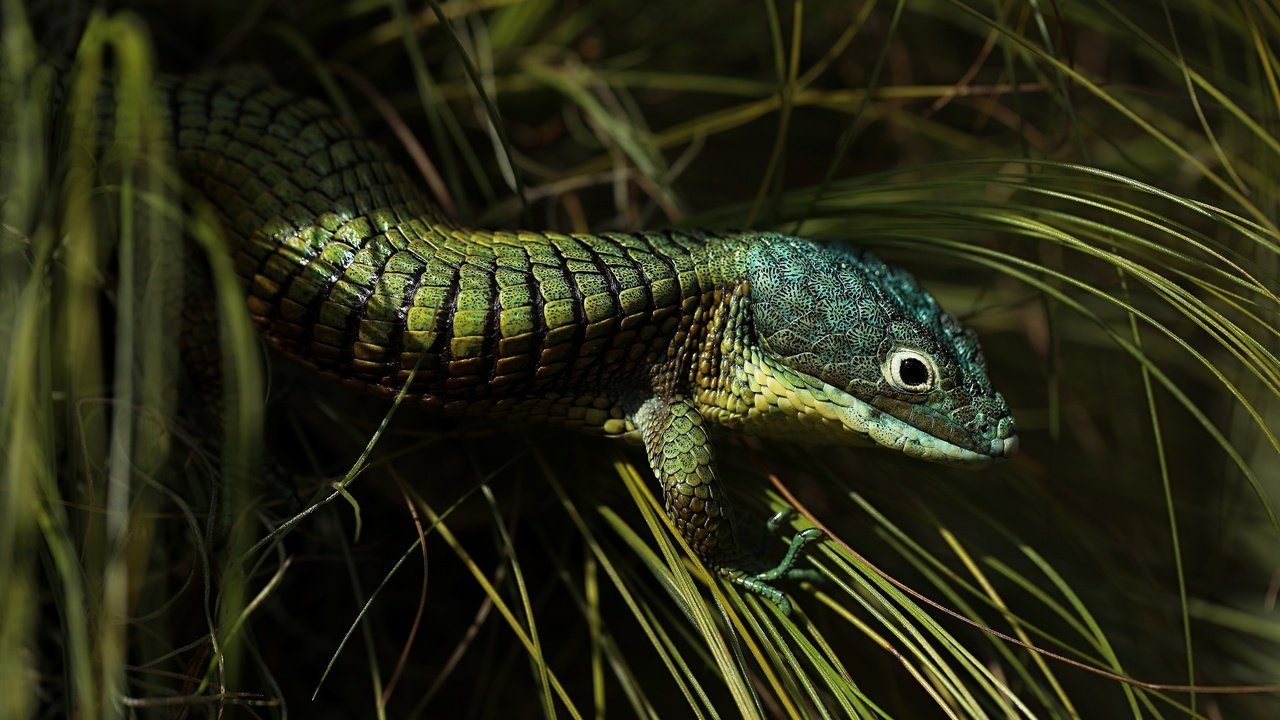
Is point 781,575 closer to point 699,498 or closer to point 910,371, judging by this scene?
point 699,498

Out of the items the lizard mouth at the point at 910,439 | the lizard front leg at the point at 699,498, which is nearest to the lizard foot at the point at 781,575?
the lizard front leg at the point at 699,498

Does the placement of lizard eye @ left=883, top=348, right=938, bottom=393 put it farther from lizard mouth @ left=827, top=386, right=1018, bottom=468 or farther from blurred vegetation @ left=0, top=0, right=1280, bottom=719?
blurred vegetation @ left=0, top=0, right=1280, bottom=719

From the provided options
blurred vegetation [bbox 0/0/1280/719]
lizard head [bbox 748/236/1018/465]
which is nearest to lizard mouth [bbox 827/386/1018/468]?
lizard head [bbox 748/236/1018/465]

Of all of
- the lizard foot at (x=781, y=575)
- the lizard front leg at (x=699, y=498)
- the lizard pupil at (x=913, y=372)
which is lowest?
the lizard foot at (x=781, y=575)

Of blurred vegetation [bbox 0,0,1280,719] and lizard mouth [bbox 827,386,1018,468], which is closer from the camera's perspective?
blurred vegetation [bbox 0,0,1280,719]

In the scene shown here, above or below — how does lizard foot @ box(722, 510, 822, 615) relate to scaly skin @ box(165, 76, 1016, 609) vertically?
below

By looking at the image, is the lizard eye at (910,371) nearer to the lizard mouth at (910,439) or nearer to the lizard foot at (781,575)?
the lizard mouth at (910,439)

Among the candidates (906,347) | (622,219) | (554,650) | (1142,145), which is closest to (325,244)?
(622,219)
